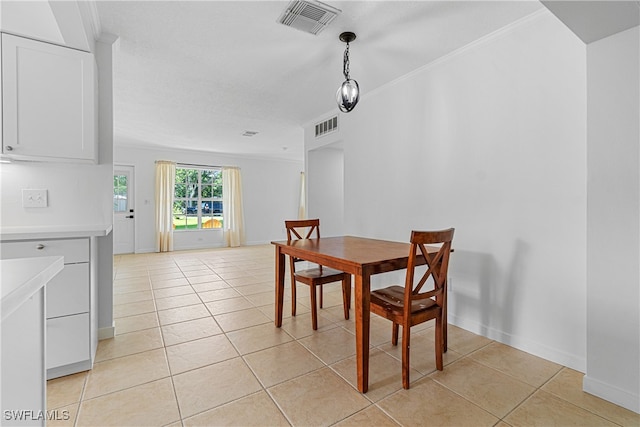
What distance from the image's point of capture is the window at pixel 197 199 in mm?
7406

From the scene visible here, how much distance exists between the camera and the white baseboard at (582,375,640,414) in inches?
60.9

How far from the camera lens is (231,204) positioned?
7.79 metres

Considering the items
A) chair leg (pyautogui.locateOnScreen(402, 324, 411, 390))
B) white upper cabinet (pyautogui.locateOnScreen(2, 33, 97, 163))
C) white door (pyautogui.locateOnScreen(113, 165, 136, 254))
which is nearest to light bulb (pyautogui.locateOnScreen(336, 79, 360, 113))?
chair leg (pyautogui.locateOnScreen(402, 324, 411, 390))

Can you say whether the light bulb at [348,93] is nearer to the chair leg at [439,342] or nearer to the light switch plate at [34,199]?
the chair leg at [439,342]

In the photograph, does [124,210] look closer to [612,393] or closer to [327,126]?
Answer: [327,126]

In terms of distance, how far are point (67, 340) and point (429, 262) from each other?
2.25 meters

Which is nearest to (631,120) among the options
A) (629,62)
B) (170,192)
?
(629,62)

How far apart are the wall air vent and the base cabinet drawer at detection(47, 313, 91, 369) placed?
3385 millimetres

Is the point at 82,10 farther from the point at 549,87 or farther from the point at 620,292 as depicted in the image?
the point at 620,292

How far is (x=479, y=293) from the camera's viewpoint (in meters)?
2.47

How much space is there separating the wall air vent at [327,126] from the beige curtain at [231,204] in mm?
3880

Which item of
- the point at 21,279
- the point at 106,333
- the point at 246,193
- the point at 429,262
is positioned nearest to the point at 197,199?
the point at 246,193

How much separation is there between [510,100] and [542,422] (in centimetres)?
205

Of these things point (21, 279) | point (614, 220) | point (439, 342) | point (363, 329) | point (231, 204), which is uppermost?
point (231, 204)
